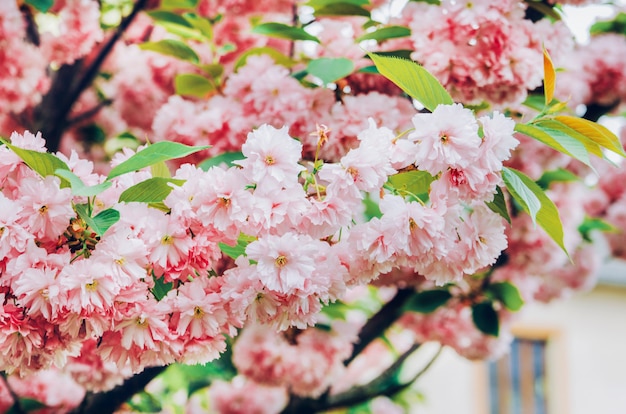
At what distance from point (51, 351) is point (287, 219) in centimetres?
32

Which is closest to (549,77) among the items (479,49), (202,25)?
(479,49)

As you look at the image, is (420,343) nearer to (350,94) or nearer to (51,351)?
(350,94)

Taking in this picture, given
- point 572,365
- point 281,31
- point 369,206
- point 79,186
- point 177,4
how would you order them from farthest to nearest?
point 572,365
point 369,206
point 177,4
point 281,31
point 79,186

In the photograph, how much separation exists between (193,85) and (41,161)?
32.7 inches

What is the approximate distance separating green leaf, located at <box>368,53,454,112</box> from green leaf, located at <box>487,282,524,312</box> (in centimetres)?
113

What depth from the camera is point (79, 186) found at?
81 cm

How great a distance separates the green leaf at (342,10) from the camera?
148 centimetres

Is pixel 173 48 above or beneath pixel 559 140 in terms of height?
beneath

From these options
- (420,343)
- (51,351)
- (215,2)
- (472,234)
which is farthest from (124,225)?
(420,343)

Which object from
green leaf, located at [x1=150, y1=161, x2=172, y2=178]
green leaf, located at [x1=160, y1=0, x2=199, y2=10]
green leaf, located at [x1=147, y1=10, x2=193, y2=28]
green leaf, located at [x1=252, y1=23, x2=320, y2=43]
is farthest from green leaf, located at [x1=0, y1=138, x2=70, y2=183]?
green leaf, located at [x1=160, y1=0, x2=199, y2=10]

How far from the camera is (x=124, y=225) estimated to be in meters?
0.86

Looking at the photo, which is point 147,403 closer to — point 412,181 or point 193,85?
point 193,85

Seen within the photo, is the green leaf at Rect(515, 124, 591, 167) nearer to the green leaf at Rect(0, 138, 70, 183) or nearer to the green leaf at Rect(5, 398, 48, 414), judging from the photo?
the green leaf at Rect(0, 138, 70, 183)

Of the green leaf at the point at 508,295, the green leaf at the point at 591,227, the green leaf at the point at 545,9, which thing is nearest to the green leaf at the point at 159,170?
the green leaf at the point at 545,9
